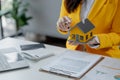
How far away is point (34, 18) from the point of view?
11.7 ft

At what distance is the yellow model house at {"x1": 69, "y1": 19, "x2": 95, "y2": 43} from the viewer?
4.06 ft

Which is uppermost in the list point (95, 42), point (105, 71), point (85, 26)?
point (85, 26)

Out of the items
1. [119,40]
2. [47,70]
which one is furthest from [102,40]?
[47,70]

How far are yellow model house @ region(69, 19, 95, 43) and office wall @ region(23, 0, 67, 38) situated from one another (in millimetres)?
2019

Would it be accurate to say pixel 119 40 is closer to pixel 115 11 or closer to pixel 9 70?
pixel 115 11

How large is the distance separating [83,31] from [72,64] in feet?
0.64

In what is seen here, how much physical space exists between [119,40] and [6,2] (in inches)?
99.1

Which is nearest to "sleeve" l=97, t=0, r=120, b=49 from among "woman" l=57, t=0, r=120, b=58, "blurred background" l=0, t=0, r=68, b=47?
"woman" l=57, t=0, r=120, b=58

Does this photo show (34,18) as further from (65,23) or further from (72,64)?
(72,64)

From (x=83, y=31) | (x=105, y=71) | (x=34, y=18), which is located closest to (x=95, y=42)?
(x=83, y=31)

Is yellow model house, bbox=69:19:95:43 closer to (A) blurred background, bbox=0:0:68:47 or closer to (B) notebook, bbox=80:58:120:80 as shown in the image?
(B) notebook, bbox=80:58:120:80

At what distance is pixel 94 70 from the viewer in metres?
1.13

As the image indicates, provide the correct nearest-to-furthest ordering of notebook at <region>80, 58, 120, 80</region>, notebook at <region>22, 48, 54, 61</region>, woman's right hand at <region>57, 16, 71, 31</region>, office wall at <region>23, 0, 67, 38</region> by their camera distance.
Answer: notebook at <region>80, 58, 120, 80</region>, notebook at <region>22, 48, 54, 61</region>, woman's right hand at <region>57, 16, 71, 31</region>, office wall at <region>23, 0, 67, 38</region>

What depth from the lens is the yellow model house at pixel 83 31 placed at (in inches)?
48.7
